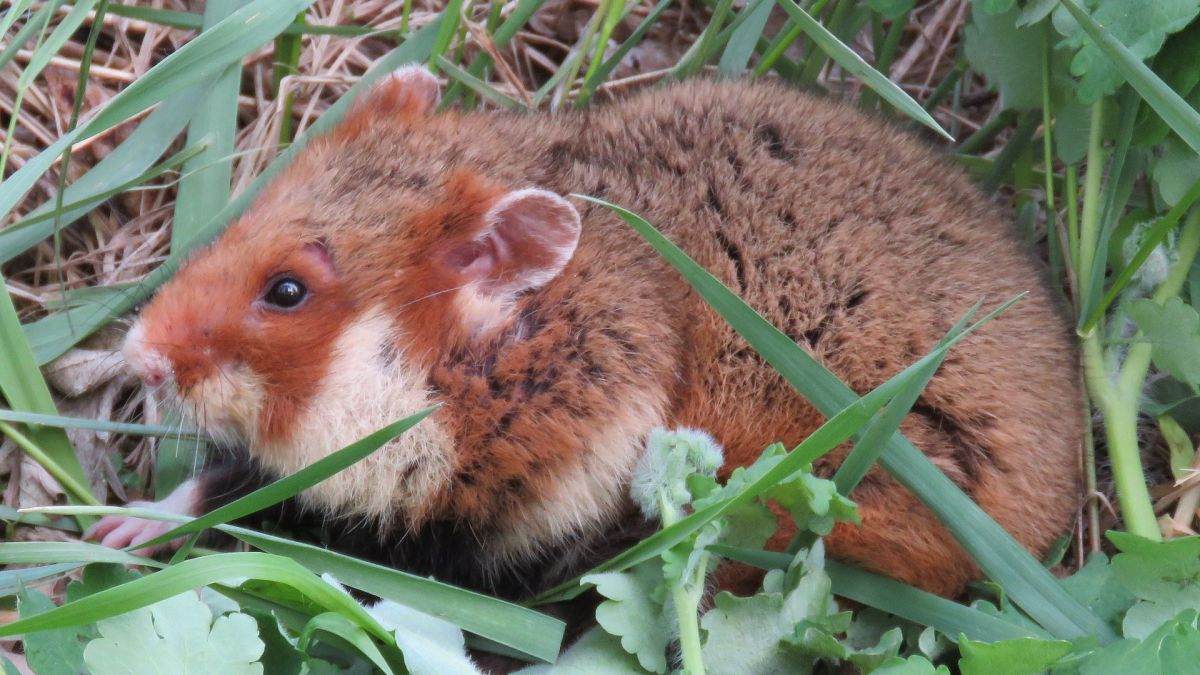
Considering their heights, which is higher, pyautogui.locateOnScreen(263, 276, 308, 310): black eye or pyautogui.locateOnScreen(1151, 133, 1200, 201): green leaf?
pyautogui.locateOnScreen(1151, 133, 1200, 201): green leaf

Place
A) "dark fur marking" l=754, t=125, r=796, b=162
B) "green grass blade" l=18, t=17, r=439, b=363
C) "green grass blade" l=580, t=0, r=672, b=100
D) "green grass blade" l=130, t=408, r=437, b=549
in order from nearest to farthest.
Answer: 1. "green grass blade" l=130, t=408, r=437, b=549
2. "dark fur marking" l=754, t=125, r=796, b=162
3. "green grass blade" l=18, t=17, r=439, b=363
4. "green grass blade" l=580, t=0, r=672, b=100

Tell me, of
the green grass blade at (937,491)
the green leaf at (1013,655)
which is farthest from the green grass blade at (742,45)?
the green leaf at (1013,655)

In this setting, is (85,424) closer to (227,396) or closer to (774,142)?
(227,396)

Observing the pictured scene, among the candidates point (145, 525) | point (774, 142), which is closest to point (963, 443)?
point (774, 142)

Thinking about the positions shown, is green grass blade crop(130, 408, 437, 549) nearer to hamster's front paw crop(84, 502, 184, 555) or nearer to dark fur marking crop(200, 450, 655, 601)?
dark fur marking crop(200, 450, 655, 601)

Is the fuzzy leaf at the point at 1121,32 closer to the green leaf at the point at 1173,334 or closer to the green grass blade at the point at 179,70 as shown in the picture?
the green leaf at the point at 1173,334

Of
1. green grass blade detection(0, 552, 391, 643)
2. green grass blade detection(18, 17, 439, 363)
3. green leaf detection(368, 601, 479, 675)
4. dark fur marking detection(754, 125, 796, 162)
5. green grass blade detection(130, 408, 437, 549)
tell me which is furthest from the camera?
green grass blade detection(18, 17, 439, 363)

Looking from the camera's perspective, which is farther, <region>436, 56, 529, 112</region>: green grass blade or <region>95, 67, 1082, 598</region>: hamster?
<region>436, 56, 529, 112</region>: green grass blade

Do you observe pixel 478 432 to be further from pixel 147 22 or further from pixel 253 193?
pixel 147 22

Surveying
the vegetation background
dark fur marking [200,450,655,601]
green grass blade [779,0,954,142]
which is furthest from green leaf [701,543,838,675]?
green grass blade [779,0,954,142]
